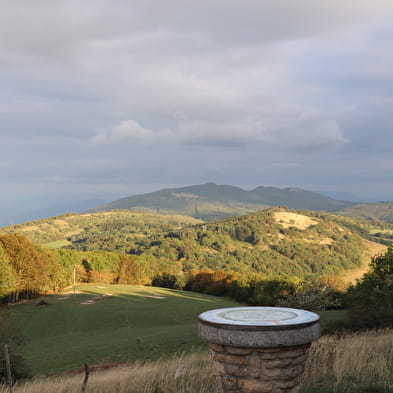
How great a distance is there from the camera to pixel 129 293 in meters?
70.7

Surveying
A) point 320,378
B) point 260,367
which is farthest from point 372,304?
point 260,367

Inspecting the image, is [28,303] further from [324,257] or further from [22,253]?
[324,257]

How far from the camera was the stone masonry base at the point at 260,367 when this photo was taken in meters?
5.61

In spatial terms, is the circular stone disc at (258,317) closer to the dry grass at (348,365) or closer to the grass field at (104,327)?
the dry grass at (348,365)

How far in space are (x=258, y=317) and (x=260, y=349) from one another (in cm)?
68

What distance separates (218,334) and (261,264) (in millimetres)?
169688

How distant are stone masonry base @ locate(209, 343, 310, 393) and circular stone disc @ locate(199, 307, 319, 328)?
1.27 ft

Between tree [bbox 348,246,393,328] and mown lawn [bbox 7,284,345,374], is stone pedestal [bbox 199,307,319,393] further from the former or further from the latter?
tree [bbox 348,246,393,328]

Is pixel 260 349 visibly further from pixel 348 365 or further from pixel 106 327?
pixel 106 327

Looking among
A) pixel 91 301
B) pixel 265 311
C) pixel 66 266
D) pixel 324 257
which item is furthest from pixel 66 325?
pixel 324 257

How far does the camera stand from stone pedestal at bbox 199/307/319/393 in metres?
5.44

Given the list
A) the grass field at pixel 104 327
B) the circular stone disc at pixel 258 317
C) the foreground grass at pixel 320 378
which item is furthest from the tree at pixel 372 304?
the circular stone disc at pixel 258 317

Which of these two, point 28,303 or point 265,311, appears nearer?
point 265,311

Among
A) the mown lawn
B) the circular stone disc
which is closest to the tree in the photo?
the mown lawn
